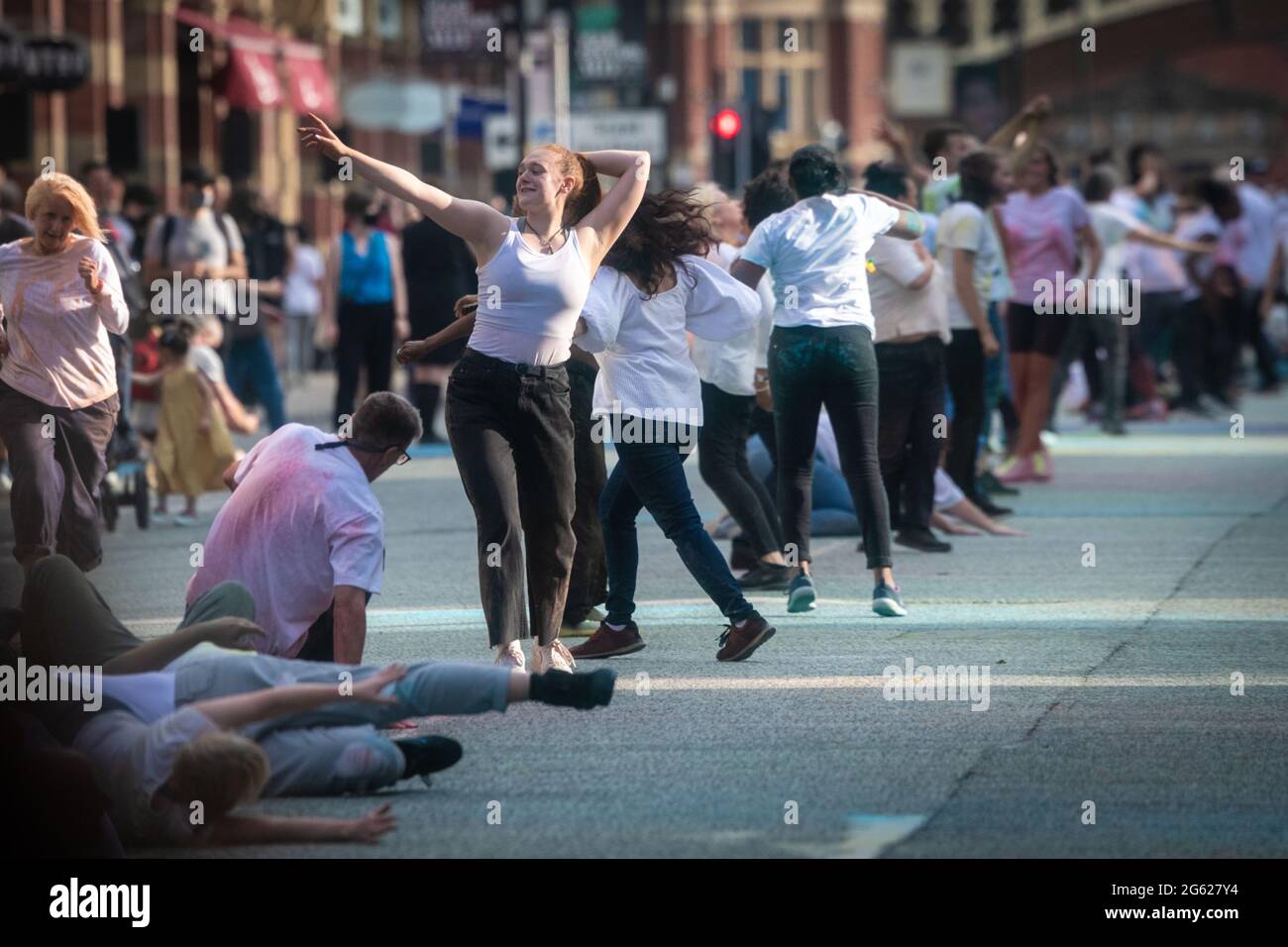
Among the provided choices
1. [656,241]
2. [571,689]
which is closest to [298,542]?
[571,689]

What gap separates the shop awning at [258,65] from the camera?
1324 inches

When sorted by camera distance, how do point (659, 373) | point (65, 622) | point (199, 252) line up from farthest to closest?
point (199, 252) < point (659, 373) < point (65, 622)

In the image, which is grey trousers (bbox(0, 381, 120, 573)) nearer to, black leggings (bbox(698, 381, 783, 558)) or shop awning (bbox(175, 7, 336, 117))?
black leggings (bbox(698, 381, 783, 558))

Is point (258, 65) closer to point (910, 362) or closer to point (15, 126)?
point (15, 126)

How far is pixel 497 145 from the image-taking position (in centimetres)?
2875

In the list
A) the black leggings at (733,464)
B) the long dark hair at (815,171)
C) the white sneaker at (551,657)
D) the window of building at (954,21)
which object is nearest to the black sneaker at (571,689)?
A: the white sneaker at (551,657)

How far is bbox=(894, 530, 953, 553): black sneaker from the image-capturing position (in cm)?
1295

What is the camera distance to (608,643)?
961 cm

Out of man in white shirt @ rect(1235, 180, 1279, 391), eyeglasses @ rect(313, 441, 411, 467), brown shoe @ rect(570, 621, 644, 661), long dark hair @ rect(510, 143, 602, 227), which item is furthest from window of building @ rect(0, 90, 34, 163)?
eyeglasses @ rect(313, 441, 411, 467)

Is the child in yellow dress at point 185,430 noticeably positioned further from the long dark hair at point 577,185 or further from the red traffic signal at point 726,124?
the red traffic signal at point 726,124

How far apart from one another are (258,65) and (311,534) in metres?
27.3

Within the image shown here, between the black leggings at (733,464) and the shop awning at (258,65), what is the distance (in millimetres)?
21082

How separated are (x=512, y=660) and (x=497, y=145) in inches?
813
